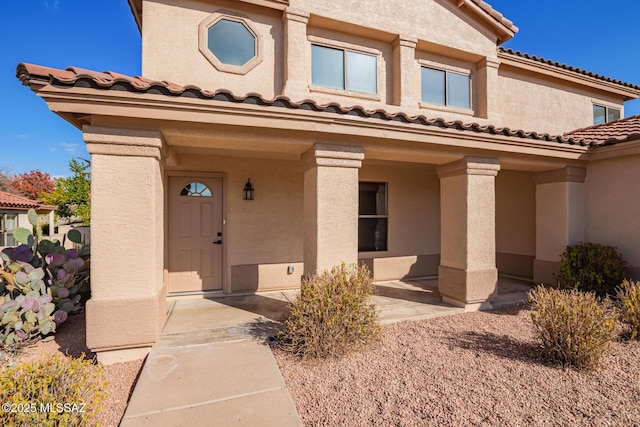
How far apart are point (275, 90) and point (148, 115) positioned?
384 centimetres

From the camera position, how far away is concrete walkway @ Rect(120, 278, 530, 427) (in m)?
2.95

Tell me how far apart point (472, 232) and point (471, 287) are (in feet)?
3.60

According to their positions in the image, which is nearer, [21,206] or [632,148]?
[632,148]

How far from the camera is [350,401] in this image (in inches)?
125

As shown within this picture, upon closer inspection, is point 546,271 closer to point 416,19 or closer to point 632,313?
point 632,313

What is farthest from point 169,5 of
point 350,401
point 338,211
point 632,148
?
point 632,148

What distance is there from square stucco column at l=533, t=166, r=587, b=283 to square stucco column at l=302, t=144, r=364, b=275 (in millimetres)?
5462

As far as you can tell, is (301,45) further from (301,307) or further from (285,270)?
(301,307)

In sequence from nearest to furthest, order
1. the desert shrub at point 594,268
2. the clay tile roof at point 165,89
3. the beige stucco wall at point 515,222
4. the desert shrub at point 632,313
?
the clay tile roof at point 165,89 → the desert shrub at point 632,313 → the desert shrub at point 594,268 → the beige stucco wall at point 515,222

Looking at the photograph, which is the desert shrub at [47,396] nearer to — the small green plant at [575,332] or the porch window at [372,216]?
the small green plant at [575,332]

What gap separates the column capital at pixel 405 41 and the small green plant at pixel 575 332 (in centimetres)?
700

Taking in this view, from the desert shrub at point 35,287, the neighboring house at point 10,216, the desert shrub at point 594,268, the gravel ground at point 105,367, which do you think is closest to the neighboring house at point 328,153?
the gravel ground at point 105,367

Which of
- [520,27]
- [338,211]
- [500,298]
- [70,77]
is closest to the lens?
[70,77]

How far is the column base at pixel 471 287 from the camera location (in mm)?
5957
